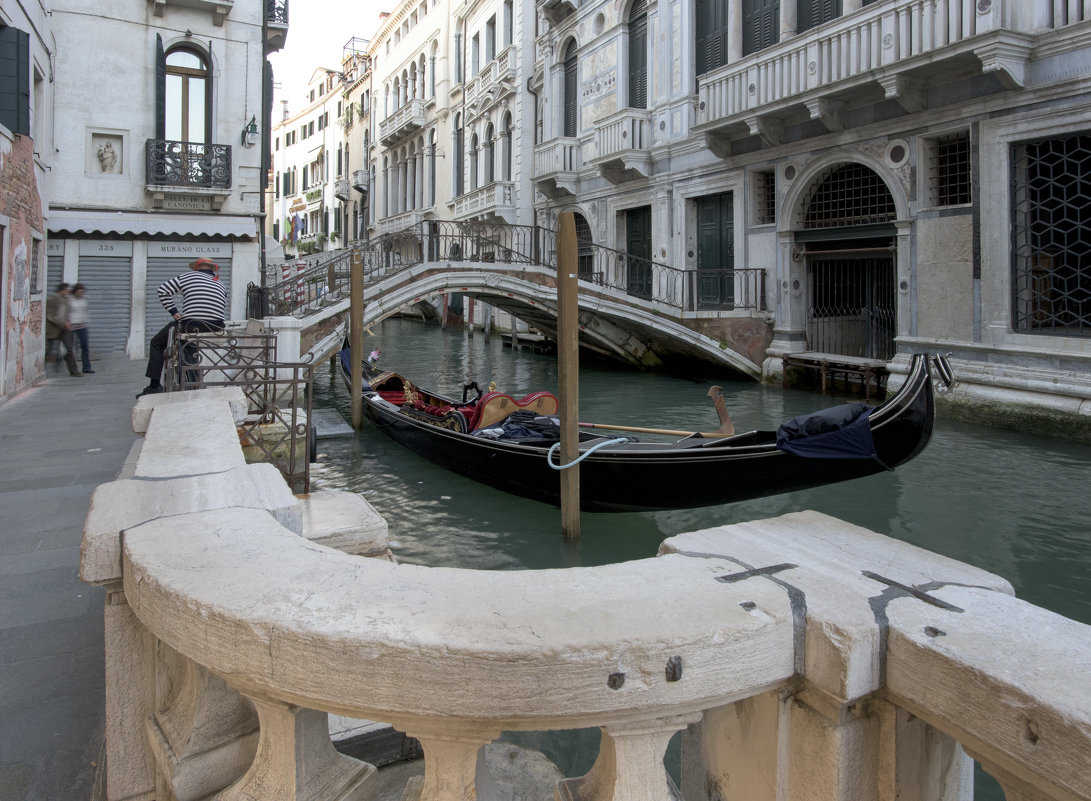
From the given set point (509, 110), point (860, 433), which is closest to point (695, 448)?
point (860, 433)

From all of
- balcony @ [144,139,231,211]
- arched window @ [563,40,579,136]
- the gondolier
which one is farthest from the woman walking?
arched window @ [563,40,579,136]

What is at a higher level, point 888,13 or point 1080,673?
point 888,13

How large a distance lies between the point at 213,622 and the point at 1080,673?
917 mm

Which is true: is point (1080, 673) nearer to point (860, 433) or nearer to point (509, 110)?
point (860, 433)

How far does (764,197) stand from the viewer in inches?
440

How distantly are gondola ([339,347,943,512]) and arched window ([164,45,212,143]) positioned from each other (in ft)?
20.7

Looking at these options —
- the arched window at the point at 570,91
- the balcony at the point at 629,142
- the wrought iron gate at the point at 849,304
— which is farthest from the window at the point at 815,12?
the arched window at the point at 570,91

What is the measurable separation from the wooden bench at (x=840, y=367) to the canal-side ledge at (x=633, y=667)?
8.57 meters

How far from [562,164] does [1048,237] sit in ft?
28.9

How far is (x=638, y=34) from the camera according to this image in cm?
1331

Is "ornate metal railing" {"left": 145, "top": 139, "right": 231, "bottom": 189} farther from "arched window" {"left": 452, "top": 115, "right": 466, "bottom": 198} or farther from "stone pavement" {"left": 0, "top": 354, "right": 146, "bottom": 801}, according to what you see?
"arched window" {"left": 452, "top": 115, "right": 466, "bottom": 198}

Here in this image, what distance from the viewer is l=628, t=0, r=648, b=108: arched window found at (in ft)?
43.0

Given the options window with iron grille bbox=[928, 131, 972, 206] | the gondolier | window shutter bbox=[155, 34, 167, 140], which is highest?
window shutter bbox=[155, 34, 167, 140]

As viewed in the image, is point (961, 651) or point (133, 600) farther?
point (133, 600)
